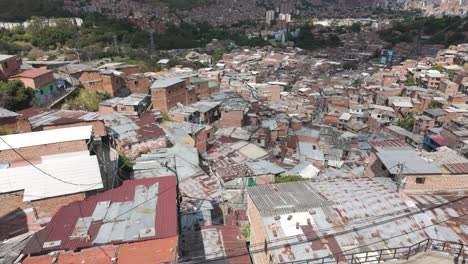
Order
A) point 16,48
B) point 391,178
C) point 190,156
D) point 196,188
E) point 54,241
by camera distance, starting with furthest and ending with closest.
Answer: point 16,48 → point 190,156 → point 196,188 → point 391,178 → point 54,241

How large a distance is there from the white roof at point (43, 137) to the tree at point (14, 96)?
6.36 metres

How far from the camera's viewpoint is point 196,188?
1462 cm

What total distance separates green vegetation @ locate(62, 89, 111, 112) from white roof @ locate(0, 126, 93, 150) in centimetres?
853

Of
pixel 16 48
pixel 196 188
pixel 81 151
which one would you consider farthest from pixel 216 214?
pixel 16 48

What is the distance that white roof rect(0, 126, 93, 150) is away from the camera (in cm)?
1276

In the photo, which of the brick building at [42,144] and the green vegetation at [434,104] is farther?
the green vegetation at [434,104]

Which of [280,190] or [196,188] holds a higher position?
[280,190]

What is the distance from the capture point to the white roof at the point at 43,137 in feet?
41.9

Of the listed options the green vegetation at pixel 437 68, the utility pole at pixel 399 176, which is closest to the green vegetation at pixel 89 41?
the utility pole at pixel 399 176

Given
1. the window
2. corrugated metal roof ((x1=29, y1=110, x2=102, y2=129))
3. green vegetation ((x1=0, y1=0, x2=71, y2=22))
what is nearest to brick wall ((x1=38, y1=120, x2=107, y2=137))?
corrugated metal roof ((x1=29, y1=110, x2=102, y2=129))

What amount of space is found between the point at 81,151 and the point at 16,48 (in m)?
32.7

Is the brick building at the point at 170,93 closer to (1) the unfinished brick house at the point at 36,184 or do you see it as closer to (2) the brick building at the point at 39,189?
(1) the unfinished brick house at the point at 36,184

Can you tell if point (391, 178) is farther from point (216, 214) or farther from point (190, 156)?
point (190, 156)

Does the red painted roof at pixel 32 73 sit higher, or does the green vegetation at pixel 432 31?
the green vegetation at pixel 432 31
